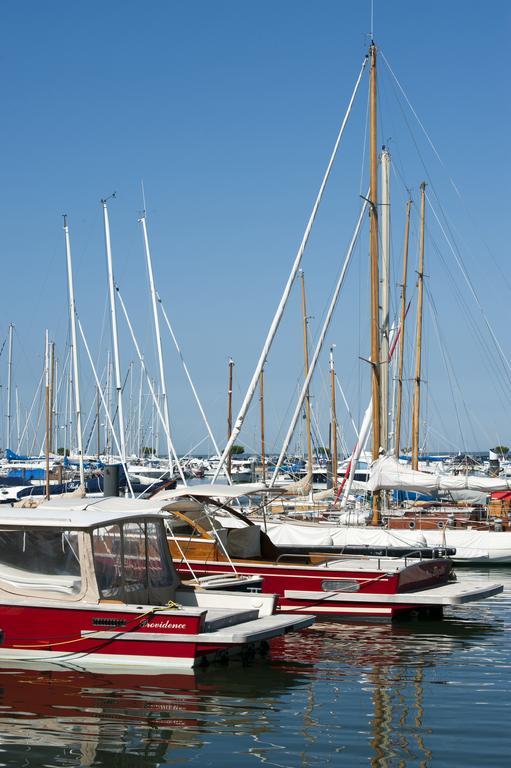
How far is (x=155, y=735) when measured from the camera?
39.2ft

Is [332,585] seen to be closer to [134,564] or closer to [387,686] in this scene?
[134,564]

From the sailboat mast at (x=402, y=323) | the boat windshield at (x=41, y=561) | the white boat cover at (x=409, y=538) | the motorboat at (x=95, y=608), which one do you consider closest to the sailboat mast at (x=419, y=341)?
the sailboat mast at (x=402, y=323)

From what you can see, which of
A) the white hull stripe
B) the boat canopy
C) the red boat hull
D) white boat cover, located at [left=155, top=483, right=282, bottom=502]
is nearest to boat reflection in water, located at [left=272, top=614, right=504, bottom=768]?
the red boat hull

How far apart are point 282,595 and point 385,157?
19.4 meters

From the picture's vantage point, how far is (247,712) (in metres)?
13.0

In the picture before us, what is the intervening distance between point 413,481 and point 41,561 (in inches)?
640

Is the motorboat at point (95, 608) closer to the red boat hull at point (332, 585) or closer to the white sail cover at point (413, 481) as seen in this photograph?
the red boat hull at point (332, 585)

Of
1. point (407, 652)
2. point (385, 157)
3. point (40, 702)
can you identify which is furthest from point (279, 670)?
point (385, 157)

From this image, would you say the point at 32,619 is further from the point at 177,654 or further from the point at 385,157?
the point at 385,157

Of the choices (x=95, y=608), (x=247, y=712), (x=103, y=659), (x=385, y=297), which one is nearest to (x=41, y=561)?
(x=95, y=608)

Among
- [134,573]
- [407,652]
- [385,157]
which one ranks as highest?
[385,157]

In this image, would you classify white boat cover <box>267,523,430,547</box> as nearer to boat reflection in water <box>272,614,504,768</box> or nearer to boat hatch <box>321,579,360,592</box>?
boat reflection in water <box>272,614,504,768</box>

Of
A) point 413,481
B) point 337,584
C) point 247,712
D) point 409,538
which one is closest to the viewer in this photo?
point 247,712

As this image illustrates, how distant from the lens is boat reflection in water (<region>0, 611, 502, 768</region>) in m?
11.2
